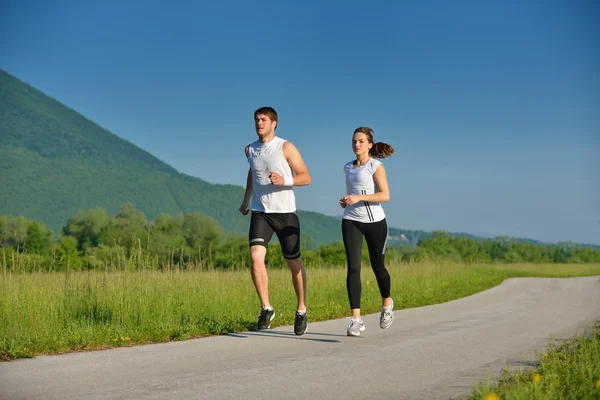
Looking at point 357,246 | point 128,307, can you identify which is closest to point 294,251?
point 357,246

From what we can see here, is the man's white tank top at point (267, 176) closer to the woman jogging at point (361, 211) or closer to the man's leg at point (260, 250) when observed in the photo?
the man's leg at point (260, 250)

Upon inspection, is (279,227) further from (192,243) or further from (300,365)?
(192,243)

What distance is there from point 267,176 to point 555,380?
179 inches

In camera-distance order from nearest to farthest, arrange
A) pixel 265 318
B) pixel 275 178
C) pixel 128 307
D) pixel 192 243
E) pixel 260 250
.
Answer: pixel 275 178 → pixel 260 250 → pixel 265 318 → pixel 128 307 → pixel 192 243

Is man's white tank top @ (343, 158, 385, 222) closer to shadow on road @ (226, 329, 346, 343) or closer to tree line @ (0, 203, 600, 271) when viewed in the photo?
shadow on road @ (226, 329, 346, 343)

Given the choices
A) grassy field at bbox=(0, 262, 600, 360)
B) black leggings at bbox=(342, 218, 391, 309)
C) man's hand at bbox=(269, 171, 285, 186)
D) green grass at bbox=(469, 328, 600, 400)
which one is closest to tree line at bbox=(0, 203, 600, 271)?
grassy field at bbox=(0, 262, 600, 360)

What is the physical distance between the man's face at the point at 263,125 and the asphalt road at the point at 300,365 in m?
2.48

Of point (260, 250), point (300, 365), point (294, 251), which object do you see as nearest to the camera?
point (300, 365)

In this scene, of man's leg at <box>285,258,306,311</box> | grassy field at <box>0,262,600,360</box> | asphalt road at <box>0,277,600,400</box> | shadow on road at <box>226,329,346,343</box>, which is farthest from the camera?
man's leg at <box>285,258,306,311</box>

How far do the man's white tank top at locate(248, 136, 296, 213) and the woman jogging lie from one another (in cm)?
74

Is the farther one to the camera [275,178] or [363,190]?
[363,190]

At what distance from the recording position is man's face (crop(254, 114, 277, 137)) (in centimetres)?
891

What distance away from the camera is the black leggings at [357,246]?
8.73 m

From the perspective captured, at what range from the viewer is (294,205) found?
29.8ft
